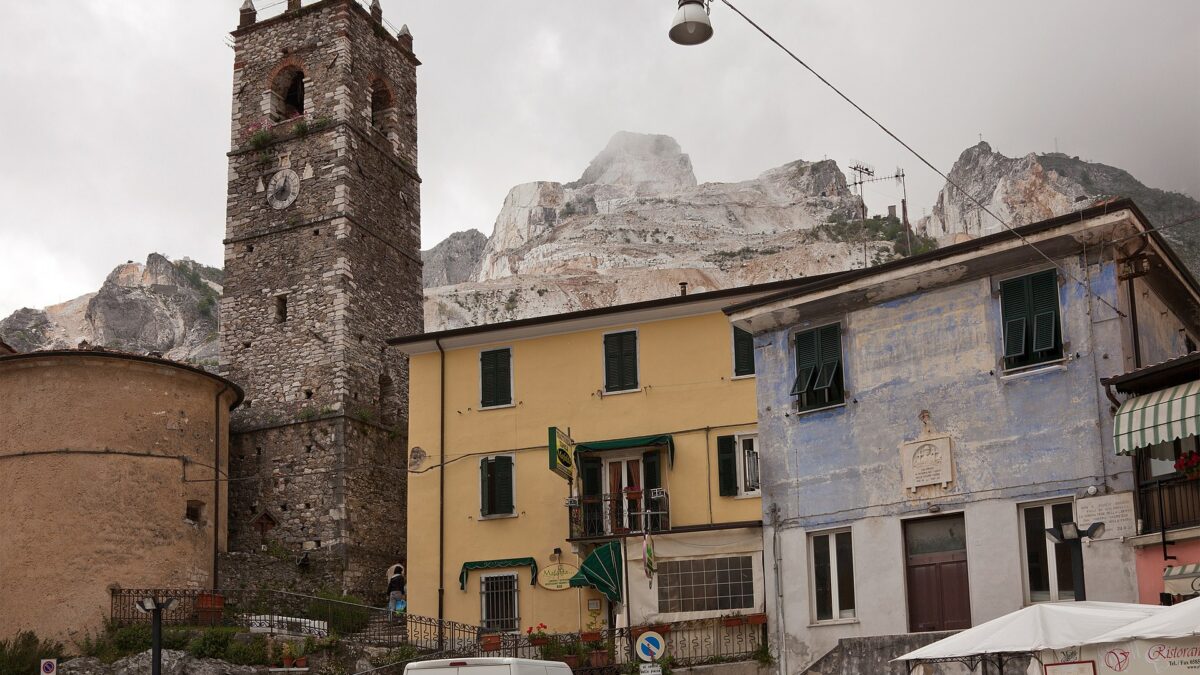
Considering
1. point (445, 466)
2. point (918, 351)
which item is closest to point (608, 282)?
point (445, 466)

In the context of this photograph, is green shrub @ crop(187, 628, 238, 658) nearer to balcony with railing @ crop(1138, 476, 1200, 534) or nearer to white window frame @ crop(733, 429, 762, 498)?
white window frame @ crop(733, 429, 762, 498)

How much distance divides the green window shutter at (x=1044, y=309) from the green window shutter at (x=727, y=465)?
9.75m

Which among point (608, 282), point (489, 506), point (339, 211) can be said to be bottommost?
point (489, 506)

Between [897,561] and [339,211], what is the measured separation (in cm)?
2538

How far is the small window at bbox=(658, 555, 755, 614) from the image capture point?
25186 mm

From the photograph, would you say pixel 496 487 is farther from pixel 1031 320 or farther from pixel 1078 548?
pixel 1078 548

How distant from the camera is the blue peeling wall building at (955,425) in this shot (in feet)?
61.6

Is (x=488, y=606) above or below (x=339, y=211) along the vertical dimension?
below

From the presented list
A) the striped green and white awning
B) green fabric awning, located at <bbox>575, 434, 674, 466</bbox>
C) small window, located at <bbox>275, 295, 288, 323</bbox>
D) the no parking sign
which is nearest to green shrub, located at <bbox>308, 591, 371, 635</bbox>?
green fabric awning, located at <bbox>575, 434, 674, 466</bbox>

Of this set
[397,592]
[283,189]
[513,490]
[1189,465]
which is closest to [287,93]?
[283,189]

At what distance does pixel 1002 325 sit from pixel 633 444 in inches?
420

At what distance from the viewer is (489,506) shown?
30.5m

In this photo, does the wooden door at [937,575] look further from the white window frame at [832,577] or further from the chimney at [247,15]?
the chimney at [247,15]

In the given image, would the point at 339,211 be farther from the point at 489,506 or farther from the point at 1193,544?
the point at 1193,544
